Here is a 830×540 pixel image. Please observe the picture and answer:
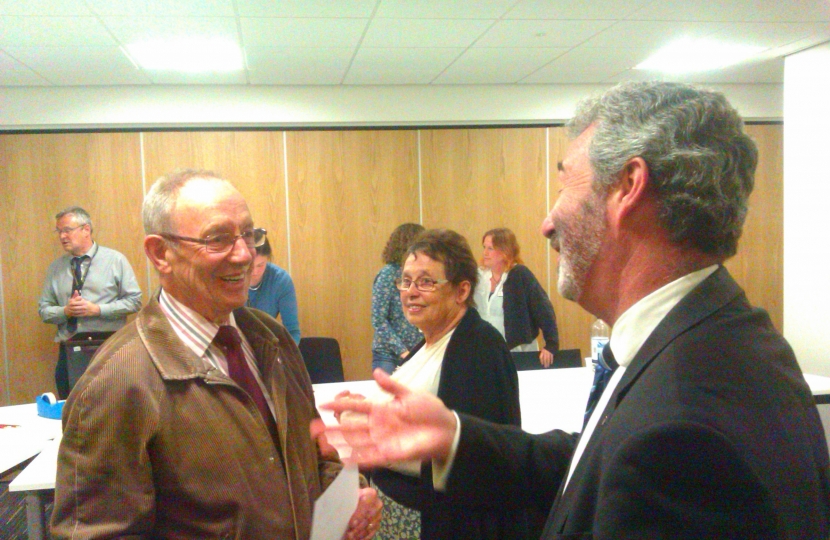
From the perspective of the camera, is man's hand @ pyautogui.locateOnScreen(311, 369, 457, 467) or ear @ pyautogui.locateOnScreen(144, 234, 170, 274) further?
ear @ pyautogui.locateOnScreen(144, 234, 170, 274)

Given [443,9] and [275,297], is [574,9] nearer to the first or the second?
[443,9]

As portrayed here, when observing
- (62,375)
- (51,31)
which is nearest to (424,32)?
(51,31)

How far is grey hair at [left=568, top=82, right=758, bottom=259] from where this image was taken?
0.87 metres

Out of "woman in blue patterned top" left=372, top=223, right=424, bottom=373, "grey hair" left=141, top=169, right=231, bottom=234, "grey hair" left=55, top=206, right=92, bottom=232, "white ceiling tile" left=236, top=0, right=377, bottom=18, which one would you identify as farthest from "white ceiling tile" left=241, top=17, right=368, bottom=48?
"grey hair" left=141, top=169, right=231, bottom=234

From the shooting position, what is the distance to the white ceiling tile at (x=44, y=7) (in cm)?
336

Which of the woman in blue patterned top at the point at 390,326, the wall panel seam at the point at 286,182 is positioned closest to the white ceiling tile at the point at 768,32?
the woman in blue patterned top at the point at 390,326

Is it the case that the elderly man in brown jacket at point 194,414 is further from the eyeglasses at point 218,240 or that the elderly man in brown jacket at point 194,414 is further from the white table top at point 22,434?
the white table top at point 22,434

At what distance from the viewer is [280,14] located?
370 cm

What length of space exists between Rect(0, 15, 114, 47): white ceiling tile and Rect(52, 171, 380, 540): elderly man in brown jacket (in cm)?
293

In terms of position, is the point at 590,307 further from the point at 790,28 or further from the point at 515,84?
the point at 515,84

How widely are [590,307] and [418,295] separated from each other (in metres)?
1.13

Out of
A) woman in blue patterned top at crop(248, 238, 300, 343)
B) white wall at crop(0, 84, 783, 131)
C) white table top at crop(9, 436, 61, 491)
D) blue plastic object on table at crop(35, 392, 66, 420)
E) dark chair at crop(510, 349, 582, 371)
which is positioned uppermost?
white wall at crop(0, 84, 783, 131)

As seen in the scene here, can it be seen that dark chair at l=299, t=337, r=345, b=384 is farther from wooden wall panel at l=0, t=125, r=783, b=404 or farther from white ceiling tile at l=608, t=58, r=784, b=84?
white ceiling tile at l=608, t=58, r=784, b=84

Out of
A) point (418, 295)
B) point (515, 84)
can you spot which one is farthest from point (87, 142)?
point (418, 295)
